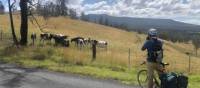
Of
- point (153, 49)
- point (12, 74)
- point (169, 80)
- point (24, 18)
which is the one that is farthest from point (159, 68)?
point (24, 18)

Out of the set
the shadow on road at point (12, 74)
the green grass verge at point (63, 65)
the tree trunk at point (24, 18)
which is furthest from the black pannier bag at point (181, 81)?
the tree trunk at point (24, 18)

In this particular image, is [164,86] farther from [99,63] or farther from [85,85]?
[99,63]

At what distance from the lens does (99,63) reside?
82.9 feet

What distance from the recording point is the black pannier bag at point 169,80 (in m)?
13.7

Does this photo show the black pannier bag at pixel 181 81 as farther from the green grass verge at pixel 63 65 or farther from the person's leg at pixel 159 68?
the green grass verge at pixel 63 65

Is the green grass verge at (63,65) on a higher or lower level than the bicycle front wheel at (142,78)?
lower

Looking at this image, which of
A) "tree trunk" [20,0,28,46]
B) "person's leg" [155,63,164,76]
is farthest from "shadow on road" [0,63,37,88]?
"tree trunk" [20,0,28,46]

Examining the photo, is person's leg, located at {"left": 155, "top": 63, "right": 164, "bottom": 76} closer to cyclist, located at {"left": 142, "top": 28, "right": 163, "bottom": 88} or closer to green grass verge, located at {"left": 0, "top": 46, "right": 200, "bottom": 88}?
cyclist, located at {"left": 142, "top": 28, "right": 163, "bottom": 88}

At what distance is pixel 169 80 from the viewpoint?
13.8 m

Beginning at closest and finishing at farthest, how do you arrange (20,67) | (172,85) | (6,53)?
1. (172,85)
2. (20,67)
3. (6,53)

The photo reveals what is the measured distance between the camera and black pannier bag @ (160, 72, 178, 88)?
13.7 metres

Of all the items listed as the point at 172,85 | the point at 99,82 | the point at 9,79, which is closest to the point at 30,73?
the point at 9,79

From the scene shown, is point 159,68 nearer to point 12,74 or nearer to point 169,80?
point 169,80

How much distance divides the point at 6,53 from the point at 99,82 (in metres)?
12.0
